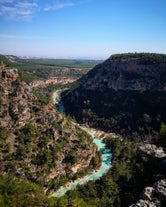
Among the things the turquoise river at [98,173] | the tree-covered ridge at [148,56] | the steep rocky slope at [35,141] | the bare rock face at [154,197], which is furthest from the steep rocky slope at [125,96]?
the bare rock face at [154,197]

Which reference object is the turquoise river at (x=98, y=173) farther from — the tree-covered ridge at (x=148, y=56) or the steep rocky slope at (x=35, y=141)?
the tree-covered ridge at (x=148, y=56)

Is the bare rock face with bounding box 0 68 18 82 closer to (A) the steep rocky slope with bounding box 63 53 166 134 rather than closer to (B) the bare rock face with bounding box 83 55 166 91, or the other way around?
(A) the steep rocky slope with bounding box 63 53 166 134

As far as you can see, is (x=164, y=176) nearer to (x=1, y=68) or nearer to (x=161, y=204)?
(x=161, y=204)

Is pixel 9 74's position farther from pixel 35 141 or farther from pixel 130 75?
pixel 130 75

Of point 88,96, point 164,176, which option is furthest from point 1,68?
point 88,96

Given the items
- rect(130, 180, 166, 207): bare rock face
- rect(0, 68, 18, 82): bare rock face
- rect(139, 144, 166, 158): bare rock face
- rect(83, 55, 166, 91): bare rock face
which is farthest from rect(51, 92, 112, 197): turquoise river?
rect(83, 55, 166, 91): bare rock face

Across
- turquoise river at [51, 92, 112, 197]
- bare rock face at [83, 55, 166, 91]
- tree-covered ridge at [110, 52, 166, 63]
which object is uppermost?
tree-covered ridge at [110, 52, 166, 63]

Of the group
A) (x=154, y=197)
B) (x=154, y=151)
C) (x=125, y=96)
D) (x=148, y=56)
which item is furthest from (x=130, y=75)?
(x=154, y=197)
